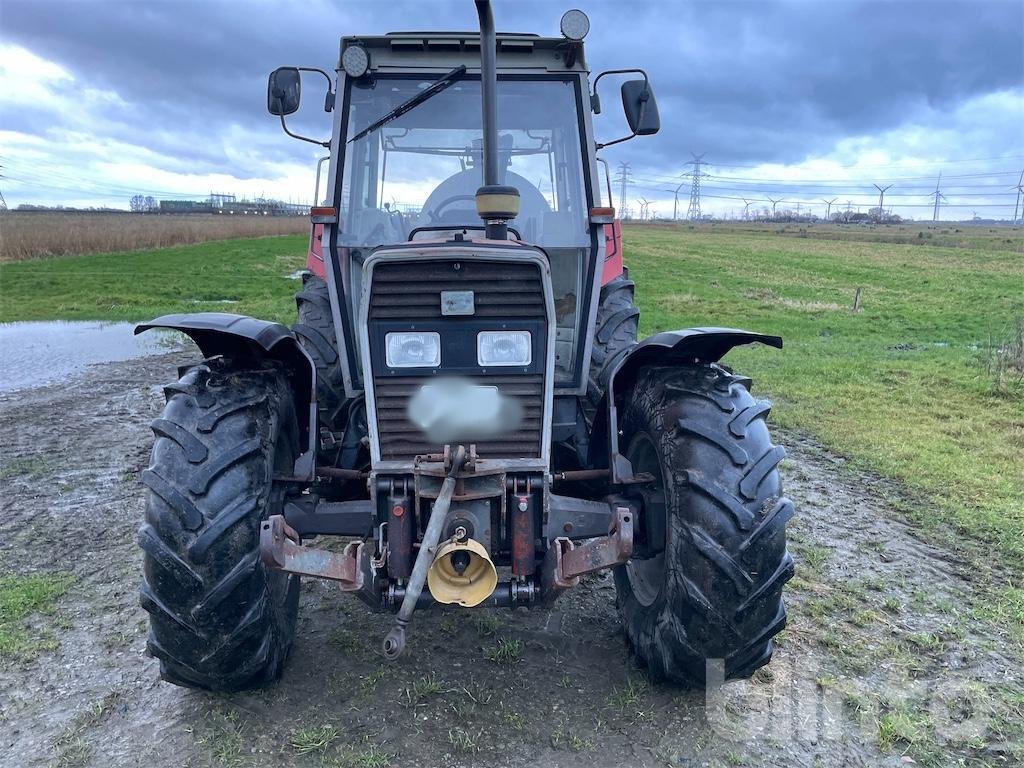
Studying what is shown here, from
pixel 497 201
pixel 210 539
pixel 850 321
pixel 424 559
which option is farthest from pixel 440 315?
pixel 850 321

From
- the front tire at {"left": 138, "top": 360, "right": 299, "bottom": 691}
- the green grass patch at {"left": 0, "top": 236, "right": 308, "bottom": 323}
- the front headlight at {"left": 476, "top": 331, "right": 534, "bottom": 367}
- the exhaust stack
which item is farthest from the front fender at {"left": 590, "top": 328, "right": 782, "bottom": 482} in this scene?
the green grass patch at {"left": 0, "top": 236, "right": 308, "bottom": 323}

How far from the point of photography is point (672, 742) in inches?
117

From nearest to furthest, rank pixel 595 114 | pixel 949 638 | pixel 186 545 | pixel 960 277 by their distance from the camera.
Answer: pixel 186 545 < pixel 949 638 < pixel 595 114 < pixel 960 277

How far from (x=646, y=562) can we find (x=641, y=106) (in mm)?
2321

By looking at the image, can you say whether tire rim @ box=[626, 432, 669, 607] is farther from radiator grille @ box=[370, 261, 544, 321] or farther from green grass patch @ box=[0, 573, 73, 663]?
green grass patch @ box=[0, 573, 73, 663]

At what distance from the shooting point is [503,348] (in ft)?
9.99

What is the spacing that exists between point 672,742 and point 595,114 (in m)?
3.14

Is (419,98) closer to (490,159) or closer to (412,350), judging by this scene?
(490,159)

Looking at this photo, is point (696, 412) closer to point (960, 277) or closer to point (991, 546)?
point (991, 546)

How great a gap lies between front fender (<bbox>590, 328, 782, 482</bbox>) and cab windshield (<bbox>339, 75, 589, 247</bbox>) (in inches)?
32.9

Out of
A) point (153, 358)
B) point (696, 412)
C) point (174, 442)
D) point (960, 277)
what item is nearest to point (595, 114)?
point (696, 412)

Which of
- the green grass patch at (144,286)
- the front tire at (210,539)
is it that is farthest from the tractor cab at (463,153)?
the green grass patch at (144,286)

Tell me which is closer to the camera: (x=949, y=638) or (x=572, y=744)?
(x=572, y=744)

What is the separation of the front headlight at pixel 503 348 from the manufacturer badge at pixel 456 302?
13cm
